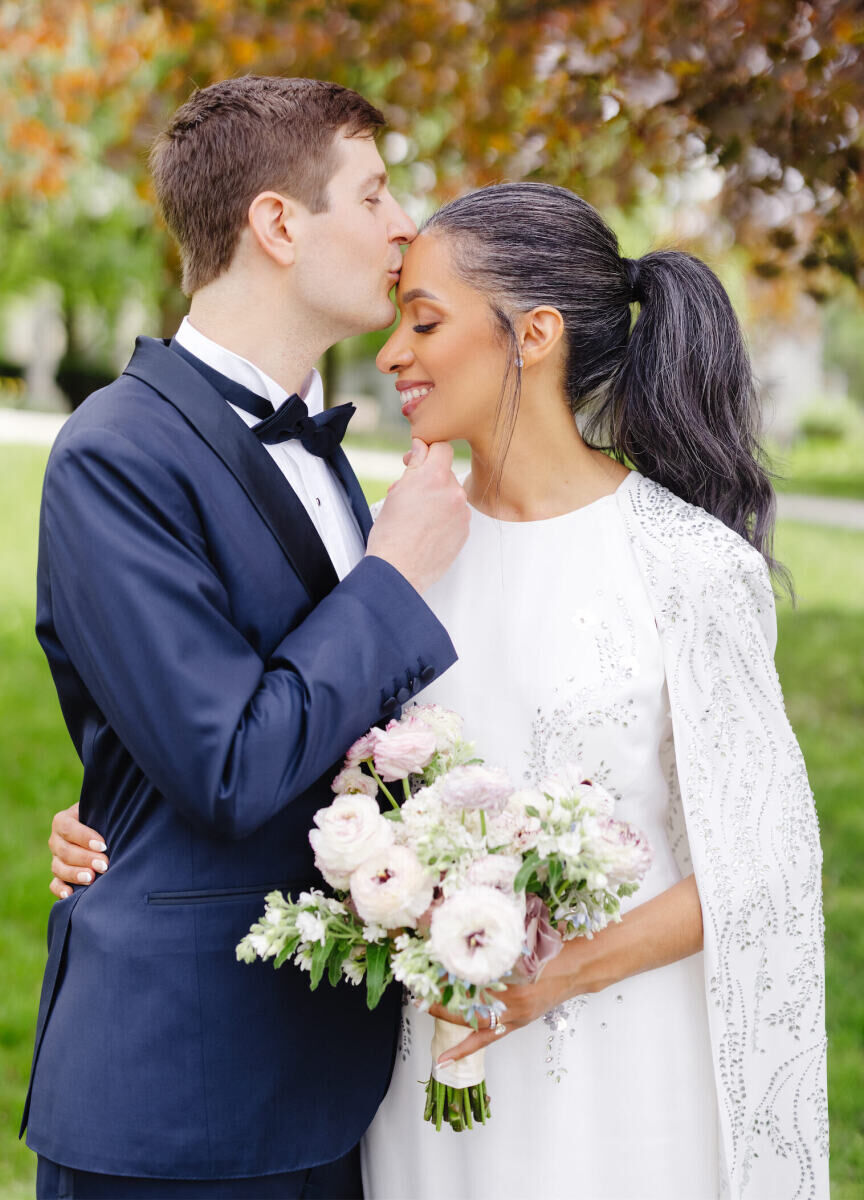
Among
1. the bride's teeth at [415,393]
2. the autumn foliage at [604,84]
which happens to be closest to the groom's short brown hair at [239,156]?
the bride's teeth at [415,393]

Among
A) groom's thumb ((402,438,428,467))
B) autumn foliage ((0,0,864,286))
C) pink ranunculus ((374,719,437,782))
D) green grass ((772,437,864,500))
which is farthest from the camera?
green grass ((772,437,864,500))

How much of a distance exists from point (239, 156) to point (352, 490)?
0.72 metres

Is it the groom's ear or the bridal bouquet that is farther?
the groom's ear

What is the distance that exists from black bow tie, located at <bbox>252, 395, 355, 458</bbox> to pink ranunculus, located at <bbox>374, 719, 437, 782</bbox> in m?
0.64

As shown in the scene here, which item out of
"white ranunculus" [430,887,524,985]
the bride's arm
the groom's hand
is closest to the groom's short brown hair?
the groom's hand

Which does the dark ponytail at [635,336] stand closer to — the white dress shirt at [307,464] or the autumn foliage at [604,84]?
the white dress shirt at [307,464]

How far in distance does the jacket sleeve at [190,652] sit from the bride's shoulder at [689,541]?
612 mm

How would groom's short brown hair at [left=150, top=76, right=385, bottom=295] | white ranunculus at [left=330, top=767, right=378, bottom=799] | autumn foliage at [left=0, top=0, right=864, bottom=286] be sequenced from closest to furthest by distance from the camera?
white ranunculus at [left=330, top=767, right=378, bottom=799] < groom's short brown hair at [left=150, top=76, right=385, bottom=295] < autumn foliage at [left=0, top=0, right=864, bottom=286]

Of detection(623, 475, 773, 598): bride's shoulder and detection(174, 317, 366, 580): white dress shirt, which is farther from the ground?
detection(174, 317, 366, 580): white dress shirt

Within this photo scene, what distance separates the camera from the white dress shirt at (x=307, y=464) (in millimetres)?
2350

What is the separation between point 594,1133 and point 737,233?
155 inches

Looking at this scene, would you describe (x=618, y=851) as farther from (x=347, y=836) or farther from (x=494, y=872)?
(x=347, y=836)

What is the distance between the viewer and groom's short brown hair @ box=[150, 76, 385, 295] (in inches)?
94.1

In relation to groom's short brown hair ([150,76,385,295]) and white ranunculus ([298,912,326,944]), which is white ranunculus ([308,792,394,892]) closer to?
white ranunculus ([298,912,326,944])
